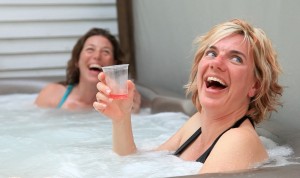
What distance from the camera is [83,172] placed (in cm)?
199

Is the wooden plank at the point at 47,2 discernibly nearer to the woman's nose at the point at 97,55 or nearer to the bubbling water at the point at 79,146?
the bubbling water at the point at 79,146

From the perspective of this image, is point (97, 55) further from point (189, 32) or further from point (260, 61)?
A: point (260, 61)

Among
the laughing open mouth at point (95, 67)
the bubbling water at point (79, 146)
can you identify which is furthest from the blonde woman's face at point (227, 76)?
the laughing open mouth at point (95, 67)

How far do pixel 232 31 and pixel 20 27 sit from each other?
381 cm

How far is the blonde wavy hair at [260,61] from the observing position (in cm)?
171

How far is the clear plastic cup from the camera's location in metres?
1.77

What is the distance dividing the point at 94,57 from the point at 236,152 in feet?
6.84

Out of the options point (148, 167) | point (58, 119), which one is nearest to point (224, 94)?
point (148, 167)

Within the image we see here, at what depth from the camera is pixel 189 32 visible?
142 inches

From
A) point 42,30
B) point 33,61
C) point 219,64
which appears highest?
point 219,64

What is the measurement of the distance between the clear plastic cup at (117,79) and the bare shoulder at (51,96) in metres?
1.93

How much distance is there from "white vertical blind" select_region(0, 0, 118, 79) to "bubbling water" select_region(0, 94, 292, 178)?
1295 mm

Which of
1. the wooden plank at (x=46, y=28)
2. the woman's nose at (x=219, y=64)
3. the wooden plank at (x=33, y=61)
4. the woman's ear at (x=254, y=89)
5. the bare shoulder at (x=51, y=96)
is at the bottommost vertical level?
the wooden plank at (x=33, y=61)

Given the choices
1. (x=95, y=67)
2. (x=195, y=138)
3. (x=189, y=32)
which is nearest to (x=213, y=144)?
(x=195, y=138)
